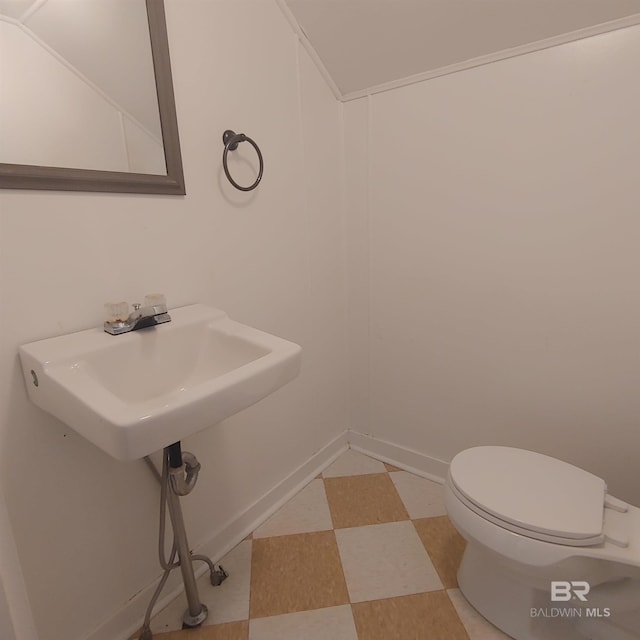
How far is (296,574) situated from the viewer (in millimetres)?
1211

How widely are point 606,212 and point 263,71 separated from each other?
1.14 meters

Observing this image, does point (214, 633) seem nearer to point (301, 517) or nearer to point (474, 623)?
point (301, 517)

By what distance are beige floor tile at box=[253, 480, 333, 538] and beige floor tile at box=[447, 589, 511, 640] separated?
0.47 meters

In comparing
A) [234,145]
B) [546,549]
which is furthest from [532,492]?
[234,145]

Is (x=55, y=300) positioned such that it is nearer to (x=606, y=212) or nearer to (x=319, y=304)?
(x=319, y=304)

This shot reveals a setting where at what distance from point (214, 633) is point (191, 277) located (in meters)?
1.01

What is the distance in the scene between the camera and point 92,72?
0.89 metres

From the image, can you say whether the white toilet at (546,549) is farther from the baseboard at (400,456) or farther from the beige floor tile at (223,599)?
the beige floor tile at (223,599)

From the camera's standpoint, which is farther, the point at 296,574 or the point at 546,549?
the point at 296,574

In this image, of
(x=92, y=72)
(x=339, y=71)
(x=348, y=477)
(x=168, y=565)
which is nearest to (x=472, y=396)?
(x=348, y=477)

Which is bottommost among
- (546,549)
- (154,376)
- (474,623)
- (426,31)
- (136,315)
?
(474,623)

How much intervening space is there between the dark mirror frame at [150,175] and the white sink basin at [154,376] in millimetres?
330

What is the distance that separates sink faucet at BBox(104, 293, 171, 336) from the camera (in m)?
0.88

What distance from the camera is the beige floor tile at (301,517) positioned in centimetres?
138
